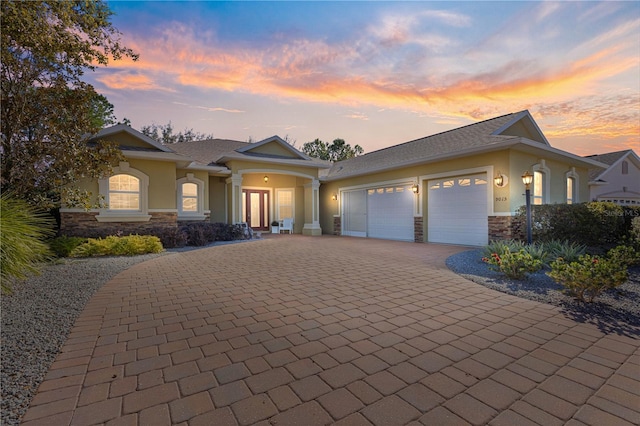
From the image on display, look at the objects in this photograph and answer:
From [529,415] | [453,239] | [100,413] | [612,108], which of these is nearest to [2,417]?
[100,413]

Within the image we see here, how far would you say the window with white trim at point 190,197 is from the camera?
502 inches

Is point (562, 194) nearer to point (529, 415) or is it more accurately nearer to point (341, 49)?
point (341, 49)

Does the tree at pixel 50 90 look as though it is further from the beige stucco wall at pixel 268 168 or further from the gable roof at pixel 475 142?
the gable roof at pixel 475 142

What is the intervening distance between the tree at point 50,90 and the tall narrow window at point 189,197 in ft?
17.9

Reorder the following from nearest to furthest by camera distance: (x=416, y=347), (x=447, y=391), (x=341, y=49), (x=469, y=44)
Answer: (x=447, y=391)
(x=416, y=347)
(x=469, y=44)
(x=341, y=49)

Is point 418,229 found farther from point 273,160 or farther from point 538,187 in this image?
point 273,160

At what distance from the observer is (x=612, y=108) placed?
10344mm

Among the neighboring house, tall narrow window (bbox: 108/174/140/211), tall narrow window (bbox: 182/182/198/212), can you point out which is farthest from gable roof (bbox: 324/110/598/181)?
tall narrow window (bbox: 108/174/140/211)

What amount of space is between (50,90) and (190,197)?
6.88m

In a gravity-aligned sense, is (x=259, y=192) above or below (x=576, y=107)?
below

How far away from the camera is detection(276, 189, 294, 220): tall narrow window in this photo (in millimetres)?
16328

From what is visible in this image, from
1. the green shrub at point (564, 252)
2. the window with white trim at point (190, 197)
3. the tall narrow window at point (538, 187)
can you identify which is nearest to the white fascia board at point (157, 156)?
the window with white trim at point (190, 197)

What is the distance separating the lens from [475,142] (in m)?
9.89

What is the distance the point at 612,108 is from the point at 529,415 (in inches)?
526
